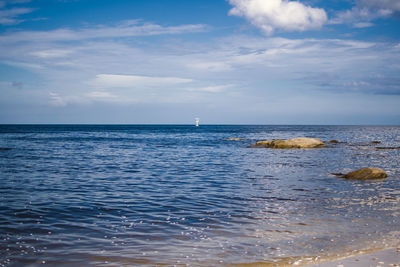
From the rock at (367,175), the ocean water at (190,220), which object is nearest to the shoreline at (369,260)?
the ocean water at (190,220)

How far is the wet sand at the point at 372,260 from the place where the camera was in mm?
6430

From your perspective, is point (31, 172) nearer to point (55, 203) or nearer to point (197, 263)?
point (55, 203)

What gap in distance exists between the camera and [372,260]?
6672mm

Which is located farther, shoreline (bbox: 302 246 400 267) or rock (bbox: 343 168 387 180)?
rock (bbox: 343 168 387 180)

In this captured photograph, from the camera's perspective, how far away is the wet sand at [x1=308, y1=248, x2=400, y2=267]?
6430 mm

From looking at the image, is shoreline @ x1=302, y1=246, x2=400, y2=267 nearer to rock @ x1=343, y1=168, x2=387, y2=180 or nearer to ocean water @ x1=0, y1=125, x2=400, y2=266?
ocean water @ x1=0, y1=125, x2=400, y2=266

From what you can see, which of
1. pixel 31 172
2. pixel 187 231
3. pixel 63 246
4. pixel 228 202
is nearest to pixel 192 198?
pixel 228 202

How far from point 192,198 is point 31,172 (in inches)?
505

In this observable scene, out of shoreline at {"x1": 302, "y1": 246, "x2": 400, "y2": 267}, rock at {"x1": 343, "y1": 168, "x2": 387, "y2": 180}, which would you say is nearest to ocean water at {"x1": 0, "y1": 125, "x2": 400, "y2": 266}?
shoreline at {"x1": 302, "y1": 246, "x2": 400, "y2": 267}

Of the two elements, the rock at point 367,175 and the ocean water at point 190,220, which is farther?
the rock at point 367,175

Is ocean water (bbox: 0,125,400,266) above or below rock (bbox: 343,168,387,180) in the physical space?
below

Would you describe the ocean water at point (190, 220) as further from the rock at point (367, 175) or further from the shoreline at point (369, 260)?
the rock at point (367, 175)

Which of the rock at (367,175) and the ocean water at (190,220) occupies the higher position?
the rock at (367,175)

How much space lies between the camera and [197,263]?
672 centimetres
